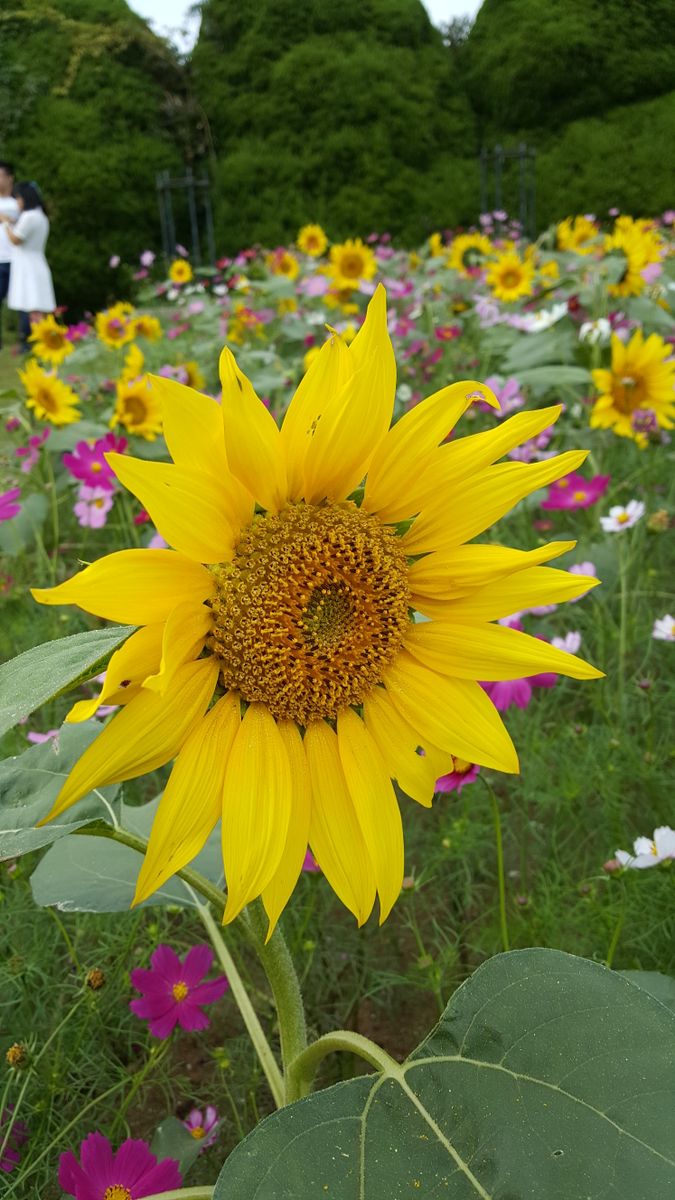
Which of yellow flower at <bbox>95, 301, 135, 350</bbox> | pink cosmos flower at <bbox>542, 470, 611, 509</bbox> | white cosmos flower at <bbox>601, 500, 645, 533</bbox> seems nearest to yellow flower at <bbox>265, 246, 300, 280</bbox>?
yellow flower at <bbox>95, 301, 135, 350</bbox>

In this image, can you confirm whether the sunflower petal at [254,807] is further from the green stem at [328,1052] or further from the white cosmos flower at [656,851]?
the white cosmos flower at [656,851]

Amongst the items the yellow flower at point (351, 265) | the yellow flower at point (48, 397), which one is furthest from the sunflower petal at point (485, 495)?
the yellow flower at point (351, 265)

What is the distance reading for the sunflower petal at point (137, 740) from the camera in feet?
1.76

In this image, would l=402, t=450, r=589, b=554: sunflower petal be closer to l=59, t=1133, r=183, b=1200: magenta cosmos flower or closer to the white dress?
l=59, t=1133, r=183, b=1200: magenta cosmos flower

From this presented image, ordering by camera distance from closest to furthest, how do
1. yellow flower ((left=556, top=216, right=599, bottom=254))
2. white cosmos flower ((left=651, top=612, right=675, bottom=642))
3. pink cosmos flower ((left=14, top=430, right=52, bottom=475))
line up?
1. white cosmos flower ((left=651, top=612, right=675, bottom=642))
2. pink cosmos flower ((left=14, top=430, right=52, bottom=475))
3. yellow flower ((left=556, top=216, right=599, bottom=254))

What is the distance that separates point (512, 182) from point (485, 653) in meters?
7.03

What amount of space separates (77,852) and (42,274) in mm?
5886

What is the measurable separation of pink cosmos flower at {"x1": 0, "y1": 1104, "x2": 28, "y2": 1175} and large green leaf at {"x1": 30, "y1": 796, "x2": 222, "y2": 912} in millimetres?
244

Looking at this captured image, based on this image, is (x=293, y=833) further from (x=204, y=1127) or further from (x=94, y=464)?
(x=94, y=464)

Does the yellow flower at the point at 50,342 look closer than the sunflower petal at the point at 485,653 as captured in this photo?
No

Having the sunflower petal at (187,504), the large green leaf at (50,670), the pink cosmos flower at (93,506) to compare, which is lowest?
the pink cosmos flower at (93,506)

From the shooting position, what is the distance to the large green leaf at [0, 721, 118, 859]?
1.88 ft

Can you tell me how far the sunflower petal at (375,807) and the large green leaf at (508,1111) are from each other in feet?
0.28

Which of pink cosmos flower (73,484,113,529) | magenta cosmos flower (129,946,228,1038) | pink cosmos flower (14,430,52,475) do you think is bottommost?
magenta cosmos flower (129,946,228,1038)
